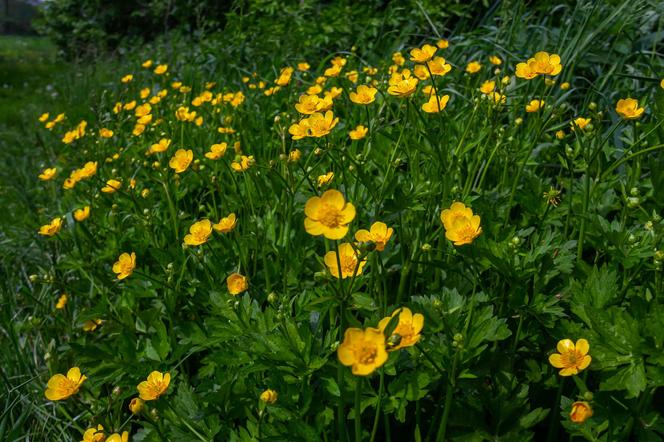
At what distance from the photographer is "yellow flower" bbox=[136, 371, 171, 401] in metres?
1.29

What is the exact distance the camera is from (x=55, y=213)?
3059 mm

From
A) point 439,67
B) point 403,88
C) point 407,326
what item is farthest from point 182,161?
point 407,326

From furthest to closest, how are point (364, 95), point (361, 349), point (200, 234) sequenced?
point (364, 95)
point (200, 234)
point (361, 349)

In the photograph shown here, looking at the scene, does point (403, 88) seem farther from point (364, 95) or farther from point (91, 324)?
point (91, 324)

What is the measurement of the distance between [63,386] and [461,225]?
3.45 feet

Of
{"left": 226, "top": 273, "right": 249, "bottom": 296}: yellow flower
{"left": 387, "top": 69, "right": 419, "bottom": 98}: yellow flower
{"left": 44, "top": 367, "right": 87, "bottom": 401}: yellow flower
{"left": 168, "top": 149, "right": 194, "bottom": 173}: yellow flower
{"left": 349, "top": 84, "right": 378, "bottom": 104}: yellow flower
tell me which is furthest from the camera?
{"left": 168, "top": 149, "right": 194, "bottom": 173}: yellow flower

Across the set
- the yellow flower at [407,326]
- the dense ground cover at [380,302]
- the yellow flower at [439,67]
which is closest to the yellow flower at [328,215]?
the dense ground cover at [380,302]

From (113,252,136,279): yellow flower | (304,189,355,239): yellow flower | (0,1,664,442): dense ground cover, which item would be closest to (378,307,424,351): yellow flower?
(0,1,664,442): dense ground cover

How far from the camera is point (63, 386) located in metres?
1.41

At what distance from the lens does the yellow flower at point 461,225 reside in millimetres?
1276

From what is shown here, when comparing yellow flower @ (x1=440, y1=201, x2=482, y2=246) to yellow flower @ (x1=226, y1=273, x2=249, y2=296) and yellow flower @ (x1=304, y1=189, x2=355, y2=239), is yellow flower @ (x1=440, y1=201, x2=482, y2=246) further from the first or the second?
yellow flower @ (x1=226, y1=273, x2=249, y2=296)

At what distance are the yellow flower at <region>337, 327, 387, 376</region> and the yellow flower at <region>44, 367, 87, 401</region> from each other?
0.79 m

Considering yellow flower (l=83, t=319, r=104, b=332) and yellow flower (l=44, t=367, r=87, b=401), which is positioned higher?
yellow flower (l=44, t=367, r=87, b=401)

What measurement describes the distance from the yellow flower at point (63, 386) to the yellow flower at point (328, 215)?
2.36 ft
